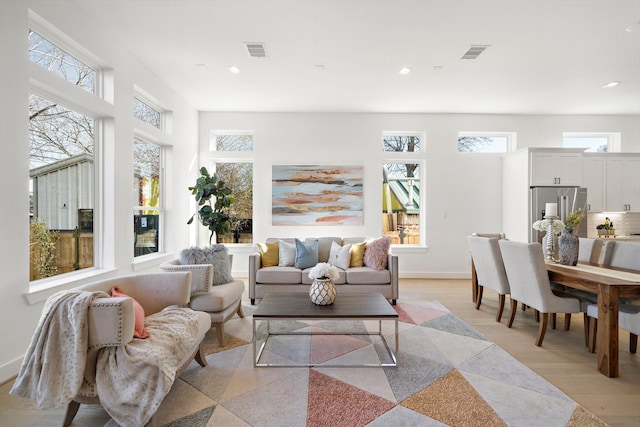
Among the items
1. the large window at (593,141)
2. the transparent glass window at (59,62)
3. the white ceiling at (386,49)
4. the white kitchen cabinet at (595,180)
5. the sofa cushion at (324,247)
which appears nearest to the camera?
the transparent glass window at (59,62)

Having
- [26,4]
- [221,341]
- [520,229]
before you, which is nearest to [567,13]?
[520,229]

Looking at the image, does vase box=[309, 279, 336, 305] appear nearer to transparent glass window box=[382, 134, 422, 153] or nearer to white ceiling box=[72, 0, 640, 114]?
white ceiling box=[72, 0, 640, 114]

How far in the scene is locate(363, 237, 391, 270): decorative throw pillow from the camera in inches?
160

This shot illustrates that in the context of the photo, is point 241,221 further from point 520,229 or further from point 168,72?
point 520,229

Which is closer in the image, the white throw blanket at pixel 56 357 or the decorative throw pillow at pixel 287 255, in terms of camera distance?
the white throw blanket at pixel 56 357

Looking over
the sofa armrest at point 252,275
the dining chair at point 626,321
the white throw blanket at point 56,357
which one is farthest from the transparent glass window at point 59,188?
the dining chair at point 626,321

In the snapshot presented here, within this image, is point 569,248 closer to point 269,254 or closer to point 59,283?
point 269,254

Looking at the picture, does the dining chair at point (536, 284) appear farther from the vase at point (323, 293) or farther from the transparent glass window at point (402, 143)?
the transparent glass window at point (402, 143)

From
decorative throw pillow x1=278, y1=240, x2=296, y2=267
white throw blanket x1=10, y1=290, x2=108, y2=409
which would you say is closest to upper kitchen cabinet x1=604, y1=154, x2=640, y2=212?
decorative throw pillow x1=278, y1=240, x2=296, y2=267

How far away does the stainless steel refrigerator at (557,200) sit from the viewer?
480 centimetres

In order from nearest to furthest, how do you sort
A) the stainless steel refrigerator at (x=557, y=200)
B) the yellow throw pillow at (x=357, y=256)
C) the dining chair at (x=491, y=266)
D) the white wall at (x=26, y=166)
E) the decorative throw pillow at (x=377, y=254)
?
1. the white wall at (x=26, y=166)
2. the dining chair at (x=491, y=266)
3. the decorative throw pillow at (x=377, y=254)
4. the yellow throw pillow at (x=357, y=256)
5. the stainless steel refrigerator at (x=557, y=200)

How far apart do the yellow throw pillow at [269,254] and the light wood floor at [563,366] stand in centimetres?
235

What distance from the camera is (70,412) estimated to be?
1725mm

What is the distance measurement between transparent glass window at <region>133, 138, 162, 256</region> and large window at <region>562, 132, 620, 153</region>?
6960 mm
